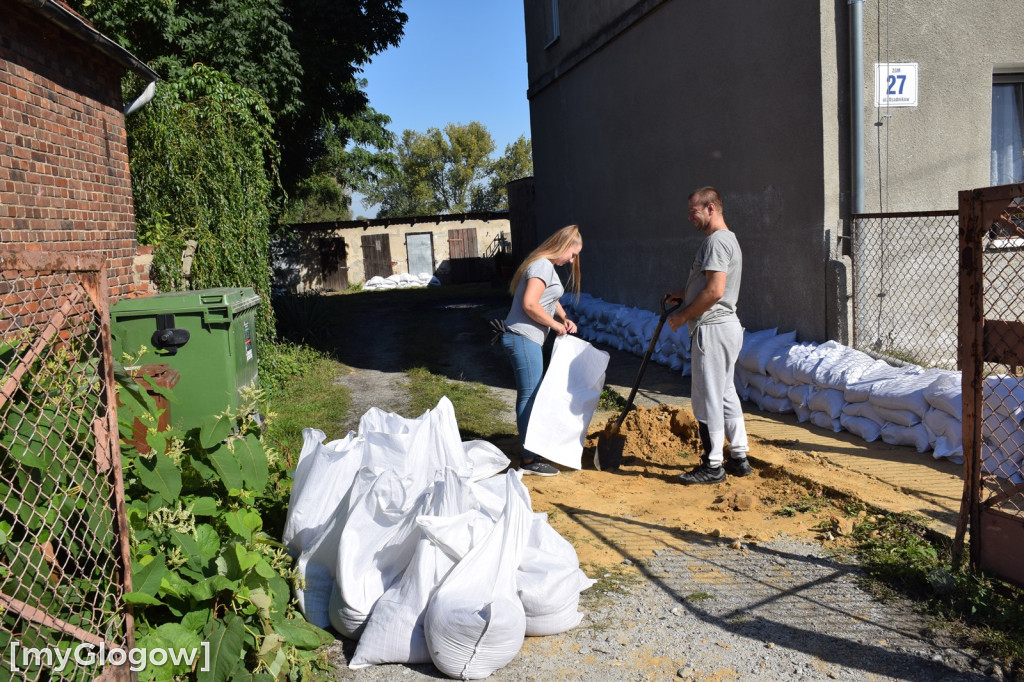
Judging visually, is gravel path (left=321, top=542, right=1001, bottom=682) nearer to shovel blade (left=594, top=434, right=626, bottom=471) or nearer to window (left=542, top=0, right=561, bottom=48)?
shovel blade (left=594, top=434, right=626, bottom=471)

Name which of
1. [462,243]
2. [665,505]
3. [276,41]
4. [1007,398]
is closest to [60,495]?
[665,505]

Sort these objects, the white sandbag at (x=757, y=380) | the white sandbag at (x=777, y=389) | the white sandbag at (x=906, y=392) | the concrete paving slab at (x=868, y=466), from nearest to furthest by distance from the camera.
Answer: the concrete paving slab at (x=868, y=466)
the white sandbag at (x=906, y=392)
the white sandbag at (x=777, y=389)
the white sandbag at (x=757, y=380)

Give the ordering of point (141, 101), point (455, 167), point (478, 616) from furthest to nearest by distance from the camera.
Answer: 1. point (455, 167)
2. point (141, 101)
3. point (478, 616)

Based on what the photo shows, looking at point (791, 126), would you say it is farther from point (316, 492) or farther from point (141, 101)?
point (141, 101)

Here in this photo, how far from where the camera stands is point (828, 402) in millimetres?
6125

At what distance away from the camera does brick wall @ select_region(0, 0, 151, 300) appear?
5.49 m

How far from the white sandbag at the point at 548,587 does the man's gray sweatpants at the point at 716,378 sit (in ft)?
6.15

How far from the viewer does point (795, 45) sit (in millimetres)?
6996

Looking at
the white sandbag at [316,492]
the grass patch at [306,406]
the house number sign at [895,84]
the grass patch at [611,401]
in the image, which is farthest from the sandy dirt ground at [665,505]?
the house number sign at [895,84]

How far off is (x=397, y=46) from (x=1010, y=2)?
12495mm

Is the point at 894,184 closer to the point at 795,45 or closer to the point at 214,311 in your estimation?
the point at 795,45

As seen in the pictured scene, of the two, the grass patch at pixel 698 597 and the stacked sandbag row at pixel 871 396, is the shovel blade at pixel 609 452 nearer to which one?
the stacked sandbag row at pixel 871 396

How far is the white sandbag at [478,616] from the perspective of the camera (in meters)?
2.98

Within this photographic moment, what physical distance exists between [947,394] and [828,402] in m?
1.08
